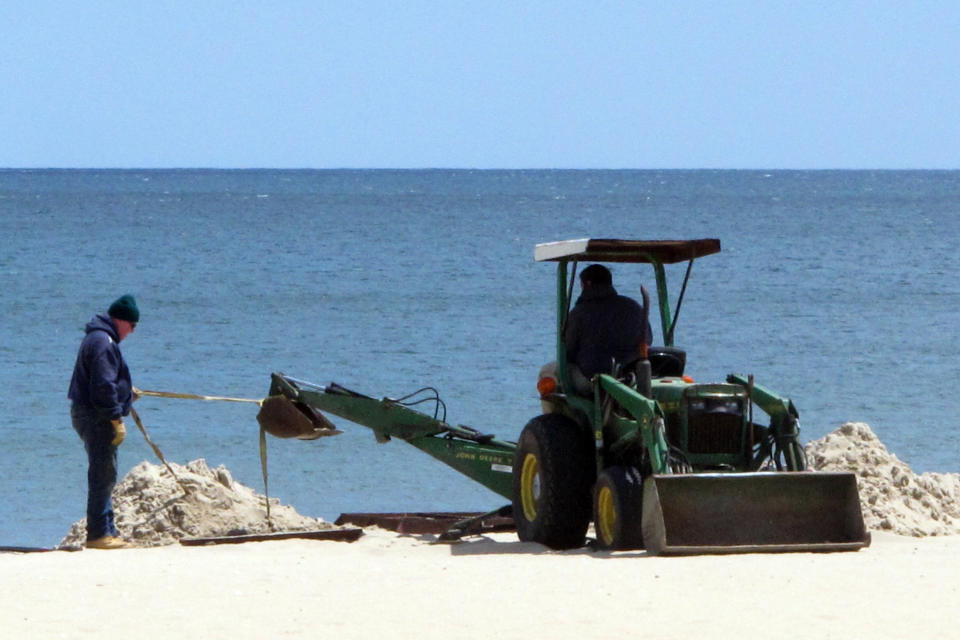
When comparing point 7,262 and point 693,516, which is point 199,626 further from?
point 7,262

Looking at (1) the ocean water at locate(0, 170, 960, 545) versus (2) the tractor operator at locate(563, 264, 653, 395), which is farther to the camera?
(1) the ocean water at locate(0, 170, 960, 545)

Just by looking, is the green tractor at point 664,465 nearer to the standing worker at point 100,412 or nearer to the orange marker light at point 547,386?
the orange marker light at point 547,386

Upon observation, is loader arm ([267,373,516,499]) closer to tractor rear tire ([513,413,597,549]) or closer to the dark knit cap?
tractor rear tire ([513,413,597,549])

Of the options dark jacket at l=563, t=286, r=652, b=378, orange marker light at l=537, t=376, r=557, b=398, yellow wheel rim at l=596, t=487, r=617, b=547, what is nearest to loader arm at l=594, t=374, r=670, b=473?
yellow wheel rim at l=596, t=487, r=617, b=547

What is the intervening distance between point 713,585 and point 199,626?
2.44 metres

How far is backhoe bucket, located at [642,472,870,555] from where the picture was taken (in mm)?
8984

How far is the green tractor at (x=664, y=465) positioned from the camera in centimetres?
907

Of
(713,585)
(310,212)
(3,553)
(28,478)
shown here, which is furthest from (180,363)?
(310,212)

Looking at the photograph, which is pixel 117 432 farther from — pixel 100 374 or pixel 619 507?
pixel 619 507

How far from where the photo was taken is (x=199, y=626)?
7.29 m

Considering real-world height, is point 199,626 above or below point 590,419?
below

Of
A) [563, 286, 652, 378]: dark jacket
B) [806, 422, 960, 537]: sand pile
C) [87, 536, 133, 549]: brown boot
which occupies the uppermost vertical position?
[563, 286, 652, 378]: dark jacket

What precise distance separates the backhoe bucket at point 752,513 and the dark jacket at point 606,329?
1267 millimetres

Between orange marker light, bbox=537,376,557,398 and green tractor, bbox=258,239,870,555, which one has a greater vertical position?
orange marker light, bbox=537,376,557,398
